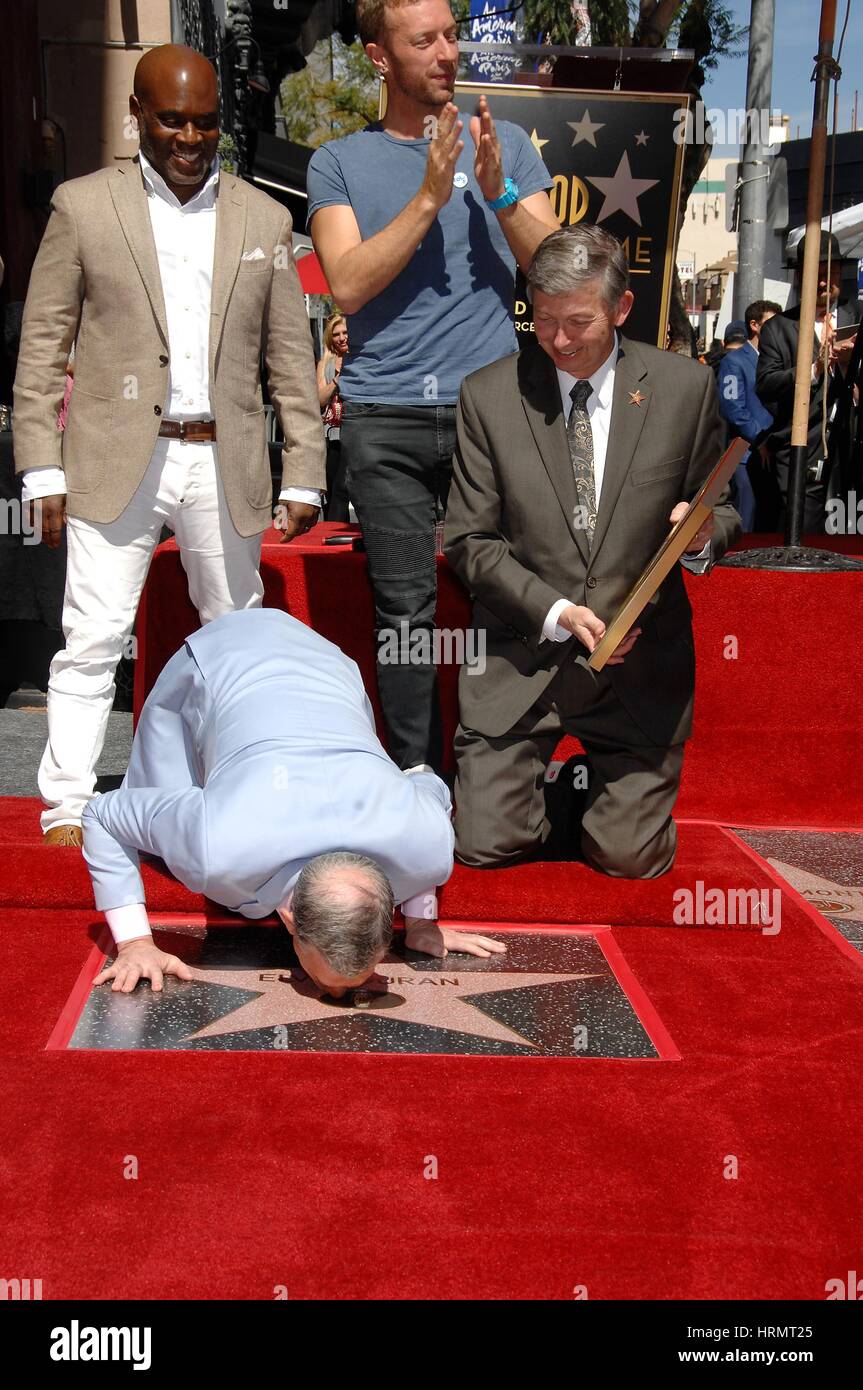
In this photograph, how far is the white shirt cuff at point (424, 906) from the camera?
3572mm

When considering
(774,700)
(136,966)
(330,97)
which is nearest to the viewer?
(136,966)

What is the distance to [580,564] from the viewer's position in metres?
4.05

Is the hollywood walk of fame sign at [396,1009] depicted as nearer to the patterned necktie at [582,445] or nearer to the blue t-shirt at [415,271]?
the patterned necktie at [582,445]

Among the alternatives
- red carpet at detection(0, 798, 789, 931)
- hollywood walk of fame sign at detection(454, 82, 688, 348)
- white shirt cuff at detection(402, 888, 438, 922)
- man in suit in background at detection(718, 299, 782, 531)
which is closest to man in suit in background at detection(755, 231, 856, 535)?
man in suit in background at detection(718, 299, 782, 531)

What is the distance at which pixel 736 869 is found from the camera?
4.18 metres

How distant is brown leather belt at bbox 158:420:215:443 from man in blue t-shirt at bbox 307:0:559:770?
1.32 feet

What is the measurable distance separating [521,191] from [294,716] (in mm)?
1962

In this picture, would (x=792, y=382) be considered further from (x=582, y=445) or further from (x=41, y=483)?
(x=41, y=483)

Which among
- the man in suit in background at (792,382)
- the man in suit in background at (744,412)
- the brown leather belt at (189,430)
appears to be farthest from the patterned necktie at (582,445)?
the man in suit in background at (744,412)

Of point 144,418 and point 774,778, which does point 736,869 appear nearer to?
point 774,778

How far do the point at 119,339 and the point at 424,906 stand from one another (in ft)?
5.90

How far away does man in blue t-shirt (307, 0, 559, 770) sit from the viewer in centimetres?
414

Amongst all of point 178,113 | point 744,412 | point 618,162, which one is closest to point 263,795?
point 178,113
